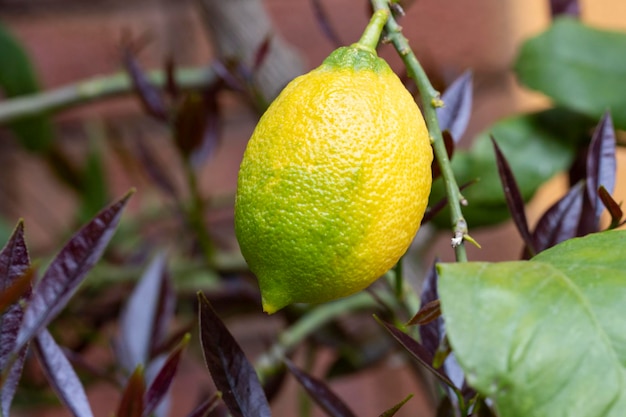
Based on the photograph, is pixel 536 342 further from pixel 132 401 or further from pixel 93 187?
pixel 93 187

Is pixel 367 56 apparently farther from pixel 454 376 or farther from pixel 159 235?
pixel 159 235

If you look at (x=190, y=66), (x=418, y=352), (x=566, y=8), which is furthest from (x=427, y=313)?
(x=190, y=66)

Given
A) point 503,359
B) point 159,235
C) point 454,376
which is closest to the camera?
point 503,359

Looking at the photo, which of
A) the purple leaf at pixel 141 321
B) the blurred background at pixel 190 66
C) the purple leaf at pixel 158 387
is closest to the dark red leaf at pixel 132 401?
the purple leaf at pixel 158 387

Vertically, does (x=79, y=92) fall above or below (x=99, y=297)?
above

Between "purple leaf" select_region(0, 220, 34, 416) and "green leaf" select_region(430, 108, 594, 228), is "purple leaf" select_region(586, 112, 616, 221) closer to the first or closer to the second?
"green leaf" select_region(430, 108, 594, 228)

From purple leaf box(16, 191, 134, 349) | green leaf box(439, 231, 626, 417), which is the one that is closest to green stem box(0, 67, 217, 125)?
purple leaf box(16, 191, 134, 349)

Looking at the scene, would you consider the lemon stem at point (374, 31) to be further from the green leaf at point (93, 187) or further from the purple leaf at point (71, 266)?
the green leaf at point (93, 187)

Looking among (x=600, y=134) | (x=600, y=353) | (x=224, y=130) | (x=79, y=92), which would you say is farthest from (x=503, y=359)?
(x=224, y=130)
